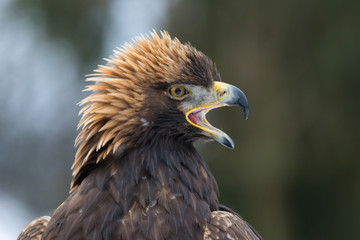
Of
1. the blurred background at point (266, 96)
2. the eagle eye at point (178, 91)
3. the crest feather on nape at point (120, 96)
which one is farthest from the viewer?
the blurred background at point (266, 96)

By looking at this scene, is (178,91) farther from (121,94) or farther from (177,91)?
(121,94)

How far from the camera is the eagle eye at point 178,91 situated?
398cm

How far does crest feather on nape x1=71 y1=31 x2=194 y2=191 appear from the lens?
12.6ft

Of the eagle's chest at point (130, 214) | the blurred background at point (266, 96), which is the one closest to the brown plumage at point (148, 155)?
the eagle's chest at point (130, 214)

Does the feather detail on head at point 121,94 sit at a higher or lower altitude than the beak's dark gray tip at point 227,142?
higher

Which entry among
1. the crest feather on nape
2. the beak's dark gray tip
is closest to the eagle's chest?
the crest feather on nape

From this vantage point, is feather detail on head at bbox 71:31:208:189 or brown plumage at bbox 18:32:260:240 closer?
brown plumage at bbox 18:32:260:240

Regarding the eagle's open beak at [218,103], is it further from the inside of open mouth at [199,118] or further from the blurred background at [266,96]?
the blurred background at [266,96]

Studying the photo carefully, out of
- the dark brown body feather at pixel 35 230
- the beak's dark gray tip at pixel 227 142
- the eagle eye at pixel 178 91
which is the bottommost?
the dark brown body feather at pixel 35 230

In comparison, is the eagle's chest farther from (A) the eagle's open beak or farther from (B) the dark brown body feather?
(A) the eagle's open beak

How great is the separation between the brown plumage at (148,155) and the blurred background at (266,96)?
811 centimetres

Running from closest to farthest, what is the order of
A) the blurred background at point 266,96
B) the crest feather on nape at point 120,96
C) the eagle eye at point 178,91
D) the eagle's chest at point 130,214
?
the eagle's chest at point 130,214, the crest feather on nape at point 120,96, the eagle eye at point 178,91, the blurred background at point 266,96

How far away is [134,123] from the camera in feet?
12.7

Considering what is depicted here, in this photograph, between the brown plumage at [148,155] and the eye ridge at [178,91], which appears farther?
the eye ridge at [178,91]
